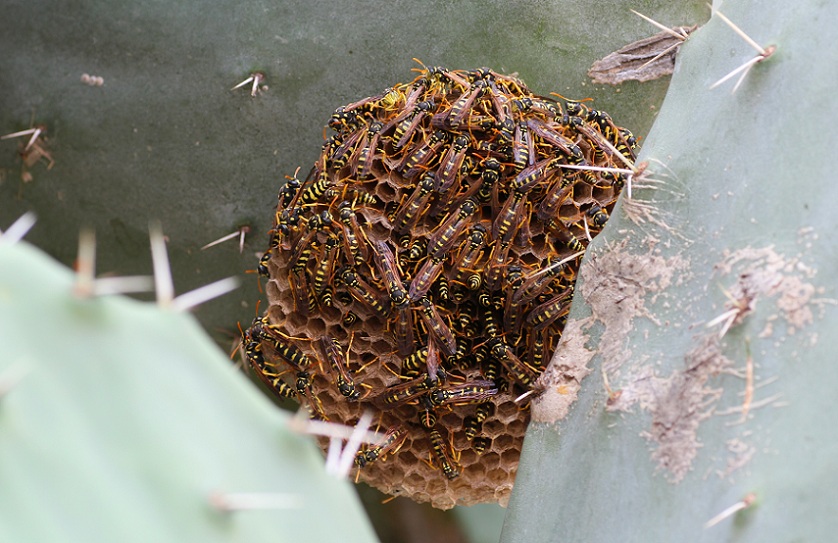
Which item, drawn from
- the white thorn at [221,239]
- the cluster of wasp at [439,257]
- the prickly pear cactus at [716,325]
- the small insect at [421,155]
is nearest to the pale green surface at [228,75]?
the white thorn at [221,239]

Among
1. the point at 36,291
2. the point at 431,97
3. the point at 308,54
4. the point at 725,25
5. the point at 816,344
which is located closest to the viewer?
the point at 36,291

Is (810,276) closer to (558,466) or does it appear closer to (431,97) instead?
(558,466)

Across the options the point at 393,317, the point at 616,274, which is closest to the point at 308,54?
the point at 393,317

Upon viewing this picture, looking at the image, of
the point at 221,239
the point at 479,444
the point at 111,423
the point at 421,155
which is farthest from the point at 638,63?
the point at 111,423

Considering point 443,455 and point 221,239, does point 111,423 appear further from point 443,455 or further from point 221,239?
point 221,239

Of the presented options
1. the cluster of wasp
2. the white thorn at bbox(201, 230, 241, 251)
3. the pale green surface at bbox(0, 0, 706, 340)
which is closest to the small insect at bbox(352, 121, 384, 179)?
the cluster of wasp

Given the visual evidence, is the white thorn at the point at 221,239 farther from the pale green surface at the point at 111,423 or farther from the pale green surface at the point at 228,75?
the pale green surface at the point at 111,423

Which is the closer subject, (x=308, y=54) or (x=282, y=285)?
(x=282, y=285)
